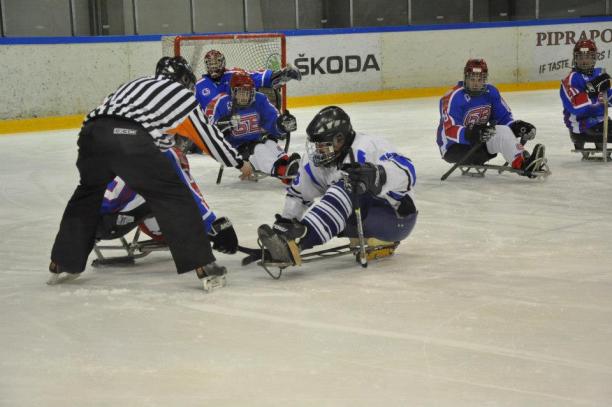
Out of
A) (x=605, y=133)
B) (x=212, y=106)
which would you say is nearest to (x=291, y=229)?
(x=212, y=106)

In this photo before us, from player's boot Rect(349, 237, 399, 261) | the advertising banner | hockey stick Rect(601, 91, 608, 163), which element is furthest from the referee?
the advertising banner

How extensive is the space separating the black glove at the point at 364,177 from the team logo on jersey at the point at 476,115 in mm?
3425

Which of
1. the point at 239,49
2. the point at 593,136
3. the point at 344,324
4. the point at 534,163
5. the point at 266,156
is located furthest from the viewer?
the point at 239,49

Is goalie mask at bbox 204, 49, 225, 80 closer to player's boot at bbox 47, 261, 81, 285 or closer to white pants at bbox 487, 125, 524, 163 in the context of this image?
white pants at bbox 487, 125, 524, 163

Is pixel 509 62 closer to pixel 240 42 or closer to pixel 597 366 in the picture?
pixel 240 42

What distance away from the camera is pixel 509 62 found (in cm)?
1571

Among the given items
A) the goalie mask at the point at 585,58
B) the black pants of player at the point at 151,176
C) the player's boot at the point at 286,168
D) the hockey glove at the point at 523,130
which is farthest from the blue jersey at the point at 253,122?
the black pants of player at the point at 151,176

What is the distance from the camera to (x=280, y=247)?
4.13 m

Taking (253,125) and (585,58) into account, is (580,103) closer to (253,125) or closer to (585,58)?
(585,58)

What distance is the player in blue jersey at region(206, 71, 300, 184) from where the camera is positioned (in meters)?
7.54

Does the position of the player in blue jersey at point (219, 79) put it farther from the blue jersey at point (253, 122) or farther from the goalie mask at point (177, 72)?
the goalie mask at point (177, 72)

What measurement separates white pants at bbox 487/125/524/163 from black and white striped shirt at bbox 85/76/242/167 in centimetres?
347

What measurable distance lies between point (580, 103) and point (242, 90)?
272cm

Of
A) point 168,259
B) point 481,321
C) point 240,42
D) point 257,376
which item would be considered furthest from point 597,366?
point 240,42
